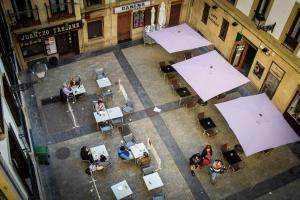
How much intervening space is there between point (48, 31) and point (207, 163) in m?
12.5

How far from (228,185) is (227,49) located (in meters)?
10.4

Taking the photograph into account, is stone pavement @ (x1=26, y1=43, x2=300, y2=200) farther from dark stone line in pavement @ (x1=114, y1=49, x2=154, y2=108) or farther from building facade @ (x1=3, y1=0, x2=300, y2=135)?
building facade @ (x1=3, y1=0, x2=300, y2=135)

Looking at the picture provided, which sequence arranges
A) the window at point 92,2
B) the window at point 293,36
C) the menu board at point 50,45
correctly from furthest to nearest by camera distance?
1. the menu board at point 50,45
2. the window at point 92,2
3. the window at point 293,36

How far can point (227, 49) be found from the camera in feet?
74.6

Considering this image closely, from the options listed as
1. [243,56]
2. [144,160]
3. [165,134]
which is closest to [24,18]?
[165,134]

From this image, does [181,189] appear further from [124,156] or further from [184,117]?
[184,117]

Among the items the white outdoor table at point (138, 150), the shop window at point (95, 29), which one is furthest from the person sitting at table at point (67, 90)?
the white outdoor table at point (138, 150)

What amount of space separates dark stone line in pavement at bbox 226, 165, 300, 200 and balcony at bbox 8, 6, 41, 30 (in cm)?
1505

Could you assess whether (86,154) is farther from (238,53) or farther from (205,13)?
(205,13)

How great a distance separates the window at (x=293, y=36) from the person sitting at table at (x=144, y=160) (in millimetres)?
9898

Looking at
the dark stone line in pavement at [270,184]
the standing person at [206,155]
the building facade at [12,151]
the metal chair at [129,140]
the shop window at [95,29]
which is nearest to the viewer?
the building facade at [12,151]

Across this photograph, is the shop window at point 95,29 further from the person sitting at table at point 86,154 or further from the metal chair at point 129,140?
the person sitting at table at point 86,154

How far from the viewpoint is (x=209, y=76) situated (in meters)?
18.5

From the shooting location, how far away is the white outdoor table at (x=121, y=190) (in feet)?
48.5
